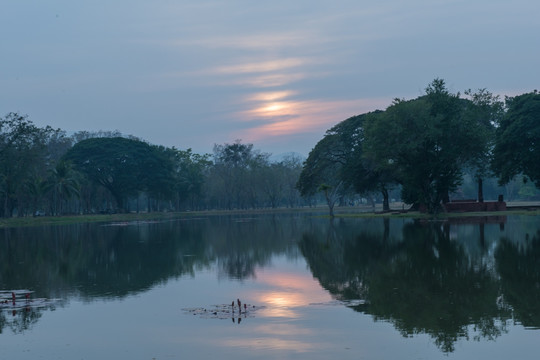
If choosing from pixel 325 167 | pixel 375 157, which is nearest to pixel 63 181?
pixel 325 167

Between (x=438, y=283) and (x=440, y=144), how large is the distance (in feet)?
193

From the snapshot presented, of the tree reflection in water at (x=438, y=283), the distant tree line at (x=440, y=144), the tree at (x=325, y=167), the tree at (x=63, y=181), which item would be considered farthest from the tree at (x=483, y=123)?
the tree at (x=63, y=181)

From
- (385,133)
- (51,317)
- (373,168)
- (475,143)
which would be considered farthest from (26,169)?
(51,317)

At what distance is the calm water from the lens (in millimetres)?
18359

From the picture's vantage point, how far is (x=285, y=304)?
2555cm

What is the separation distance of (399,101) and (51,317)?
7204cm

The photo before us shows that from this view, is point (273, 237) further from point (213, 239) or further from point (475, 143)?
point (475, 143)

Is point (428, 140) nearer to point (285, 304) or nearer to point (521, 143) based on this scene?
point (521, 143)

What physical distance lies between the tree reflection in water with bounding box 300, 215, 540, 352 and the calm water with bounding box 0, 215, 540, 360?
7cm

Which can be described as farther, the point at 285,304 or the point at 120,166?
the point at 120,166

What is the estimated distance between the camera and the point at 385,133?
86.5 m

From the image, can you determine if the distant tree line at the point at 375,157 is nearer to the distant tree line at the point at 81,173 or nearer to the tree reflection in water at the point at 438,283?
the distant tree line at the point at 81,173

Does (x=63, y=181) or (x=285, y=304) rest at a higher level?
(x=63, y=181)

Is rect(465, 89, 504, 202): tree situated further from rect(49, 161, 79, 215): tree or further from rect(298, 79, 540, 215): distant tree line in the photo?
rect(49, 161, 79, 215): tree
